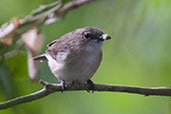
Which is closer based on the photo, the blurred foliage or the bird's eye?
the blurred foliage

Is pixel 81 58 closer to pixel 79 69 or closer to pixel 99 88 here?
pixel 79 69

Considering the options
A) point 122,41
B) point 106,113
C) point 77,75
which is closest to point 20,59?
point 77,75

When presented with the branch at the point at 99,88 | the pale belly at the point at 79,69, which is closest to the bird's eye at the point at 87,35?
the pale belly at the point at 79,69

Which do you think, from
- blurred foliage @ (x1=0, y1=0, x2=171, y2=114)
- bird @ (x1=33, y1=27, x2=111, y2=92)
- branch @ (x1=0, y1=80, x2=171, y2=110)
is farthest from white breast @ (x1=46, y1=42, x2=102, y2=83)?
branch @ (x1=0, y1=80, x2=171, y2=110)

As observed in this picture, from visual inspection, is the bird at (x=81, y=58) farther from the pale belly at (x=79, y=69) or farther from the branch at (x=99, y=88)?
the branch at (x=99, y=88)

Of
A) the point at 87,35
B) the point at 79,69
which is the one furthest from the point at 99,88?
the point at 87,35

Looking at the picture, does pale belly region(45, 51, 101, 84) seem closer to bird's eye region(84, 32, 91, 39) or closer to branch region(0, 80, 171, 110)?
bird's eye region(84, 32, 91, 39)
